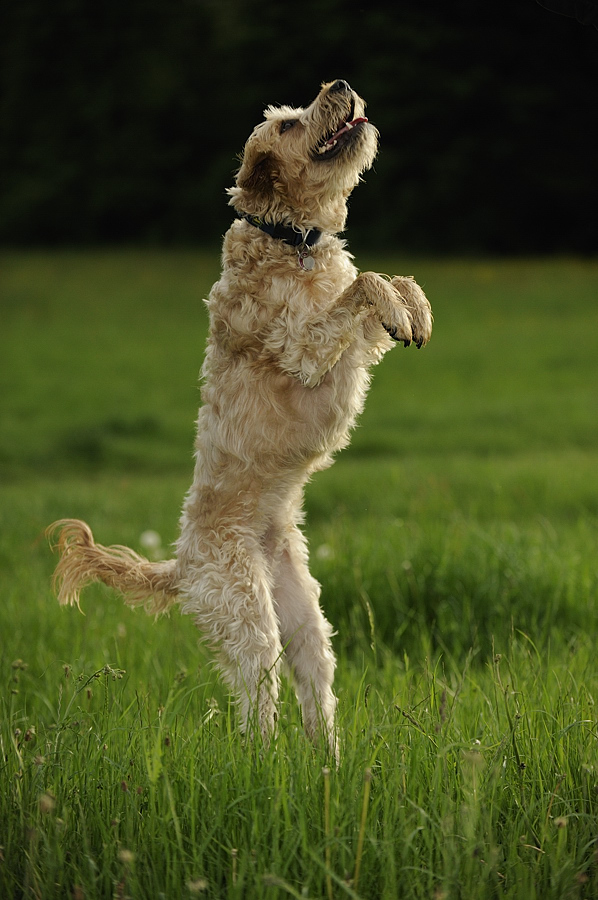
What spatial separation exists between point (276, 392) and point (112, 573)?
0.96m

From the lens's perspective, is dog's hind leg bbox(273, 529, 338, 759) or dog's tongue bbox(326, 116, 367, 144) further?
dog's tongue bbox(326, 116, 367, 144)

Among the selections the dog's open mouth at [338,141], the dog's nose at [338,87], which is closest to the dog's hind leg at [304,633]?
the dog's open mouth at [338,141]

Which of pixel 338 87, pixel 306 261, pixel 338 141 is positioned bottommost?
pixel 306 261

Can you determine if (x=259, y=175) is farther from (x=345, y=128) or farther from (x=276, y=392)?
(x=276, y=392)

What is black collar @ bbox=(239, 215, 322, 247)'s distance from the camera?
3783 millimetres

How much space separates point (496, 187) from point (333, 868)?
32.0 m

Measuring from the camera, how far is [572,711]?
330 cm

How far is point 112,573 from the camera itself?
3820 mm

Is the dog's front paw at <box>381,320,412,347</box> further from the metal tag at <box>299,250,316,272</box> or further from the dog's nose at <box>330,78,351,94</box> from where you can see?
the dog's nose at <box>330,78,351,94</box>

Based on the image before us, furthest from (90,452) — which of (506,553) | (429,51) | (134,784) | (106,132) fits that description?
(106,132)

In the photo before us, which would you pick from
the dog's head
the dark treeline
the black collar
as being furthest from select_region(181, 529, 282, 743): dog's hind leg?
the dark treeline

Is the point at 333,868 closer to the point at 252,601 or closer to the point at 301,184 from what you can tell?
the point at 252,601

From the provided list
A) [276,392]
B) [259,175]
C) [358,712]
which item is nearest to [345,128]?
[259,175]

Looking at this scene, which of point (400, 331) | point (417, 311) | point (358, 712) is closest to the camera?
point (358, 712)
